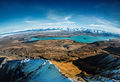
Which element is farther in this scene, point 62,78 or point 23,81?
point 23,81

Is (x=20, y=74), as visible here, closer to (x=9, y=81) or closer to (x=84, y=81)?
(x=9, y=81)

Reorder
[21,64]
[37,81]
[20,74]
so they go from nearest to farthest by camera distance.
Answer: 1. [37,81]
2. [20,74]
3. [21,64]

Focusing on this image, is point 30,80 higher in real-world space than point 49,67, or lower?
lower

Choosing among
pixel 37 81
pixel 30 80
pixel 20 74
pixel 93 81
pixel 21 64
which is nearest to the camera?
pixel 93 81

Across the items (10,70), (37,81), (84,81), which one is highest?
(84,81)

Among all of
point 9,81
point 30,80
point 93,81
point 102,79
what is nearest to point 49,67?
point 30,80

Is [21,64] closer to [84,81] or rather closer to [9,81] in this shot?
[9,81]

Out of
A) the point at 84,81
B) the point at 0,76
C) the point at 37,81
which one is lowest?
the point at 0,76

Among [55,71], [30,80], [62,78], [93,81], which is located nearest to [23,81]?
[30,80]

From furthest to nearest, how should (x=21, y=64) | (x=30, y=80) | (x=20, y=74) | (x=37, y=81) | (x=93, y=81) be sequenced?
(x=21, y=64) → (x=20, y=74) → (x=30, y=80) → (x=37, y=81) → (x=93, y=81)
